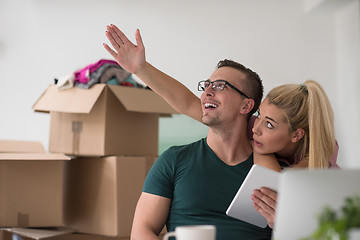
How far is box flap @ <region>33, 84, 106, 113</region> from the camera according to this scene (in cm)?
209

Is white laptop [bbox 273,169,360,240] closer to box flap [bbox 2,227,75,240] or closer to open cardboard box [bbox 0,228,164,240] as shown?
open cardboard box [bbox 0,228,164,240]

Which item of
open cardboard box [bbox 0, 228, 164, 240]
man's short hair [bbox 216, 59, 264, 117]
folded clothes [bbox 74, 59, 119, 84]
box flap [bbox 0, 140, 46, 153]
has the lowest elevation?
open cardboard box [bbox 0, 228, 164, 240]

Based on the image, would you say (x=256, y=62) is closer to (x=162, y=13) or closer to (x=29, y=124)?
(x=162, y=13)

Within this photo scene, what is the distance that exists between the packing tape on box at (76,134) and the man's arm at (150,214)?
84 centimetres

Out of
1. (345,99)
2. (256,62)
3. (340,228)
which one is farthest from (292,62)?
(340,228)

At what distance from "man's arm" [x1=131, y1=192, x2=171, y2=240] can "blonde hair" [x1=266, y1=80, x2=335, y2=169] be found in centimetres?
51

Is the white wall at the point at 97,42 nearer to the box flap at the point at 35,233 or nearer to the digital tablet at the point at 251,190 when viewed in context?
the box flap at the point at 35,233

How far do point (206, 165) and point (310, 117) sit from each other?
399 millimetres

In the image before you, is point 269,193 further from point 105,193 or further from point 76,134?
point 76,134

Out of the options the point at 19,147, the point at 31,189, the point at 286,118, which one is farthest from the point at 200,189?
the point at 19,147

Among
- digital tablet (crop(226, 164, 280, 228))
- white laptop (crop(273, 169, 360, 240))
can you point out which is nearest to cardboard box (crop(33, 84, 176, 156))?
digital tablet (crop(226, 164, 280, 228))

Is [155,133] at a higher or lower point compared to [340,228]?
higher

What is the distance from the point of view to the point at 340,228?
1.75 feet

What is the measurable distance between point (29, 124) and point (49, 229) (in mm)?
1228
